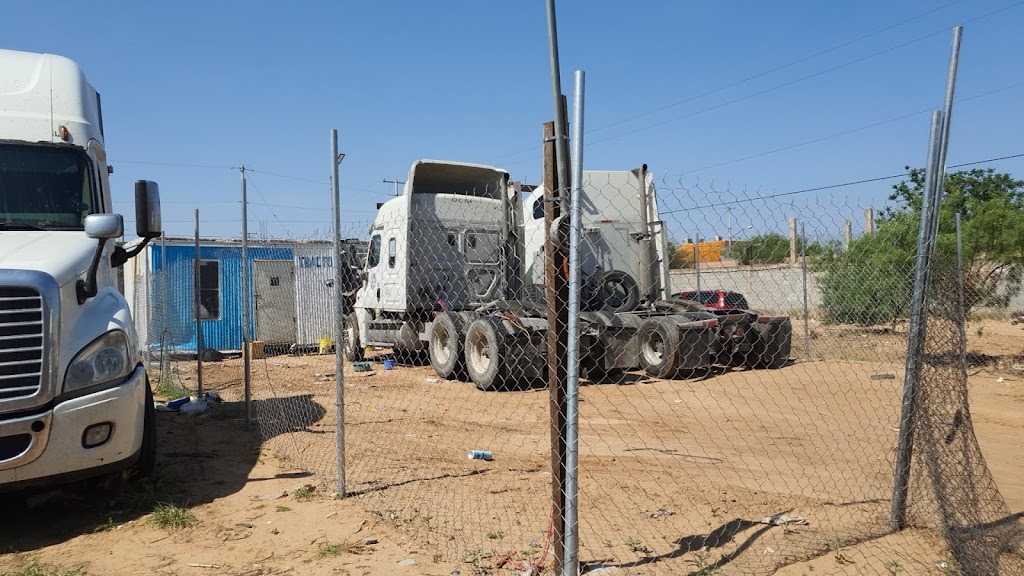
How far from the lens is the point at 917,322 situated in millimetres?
4047

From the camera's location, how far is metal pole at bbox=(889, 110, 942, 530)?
3.97m

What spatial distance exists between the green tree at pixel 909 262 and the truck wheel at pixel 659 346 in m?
2.71

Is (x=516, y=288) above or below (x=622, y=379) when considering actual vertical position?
above

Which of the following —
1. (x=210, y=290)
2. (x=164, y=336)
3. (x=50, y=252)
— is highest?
(x=50, y=252)

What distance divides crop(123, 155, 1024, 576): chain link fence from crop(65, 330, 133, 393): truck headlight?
4.72ft

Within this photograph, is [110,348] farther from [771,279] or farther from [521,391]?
[771,279]

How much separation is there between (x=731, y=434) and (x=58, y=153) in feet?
22.2

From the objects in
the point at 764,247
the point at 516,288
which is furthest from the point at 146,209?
the point at 516,288

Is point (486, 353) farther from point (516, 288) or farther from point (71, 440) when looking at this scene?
point (71, 440)

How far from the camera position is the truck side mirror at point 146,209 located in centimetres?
551

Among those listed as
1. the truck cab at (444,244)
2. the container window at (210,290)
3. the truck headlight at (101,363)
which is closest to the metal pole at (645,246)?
the truck cab at (444,244)

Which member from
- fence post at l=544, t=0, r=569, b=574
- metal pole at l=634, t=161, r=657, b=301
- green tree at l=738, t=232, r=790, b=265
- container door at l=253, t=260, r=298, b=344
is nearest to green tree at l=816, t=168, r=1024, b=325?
metal pole at l=634, t=161, r=657, b=301

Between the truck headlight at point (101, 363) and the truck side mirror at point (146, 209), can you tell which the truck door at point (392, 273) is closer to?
the truck side mirror at point (146, 209)

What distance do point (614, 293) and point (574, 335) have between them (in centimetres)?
885
